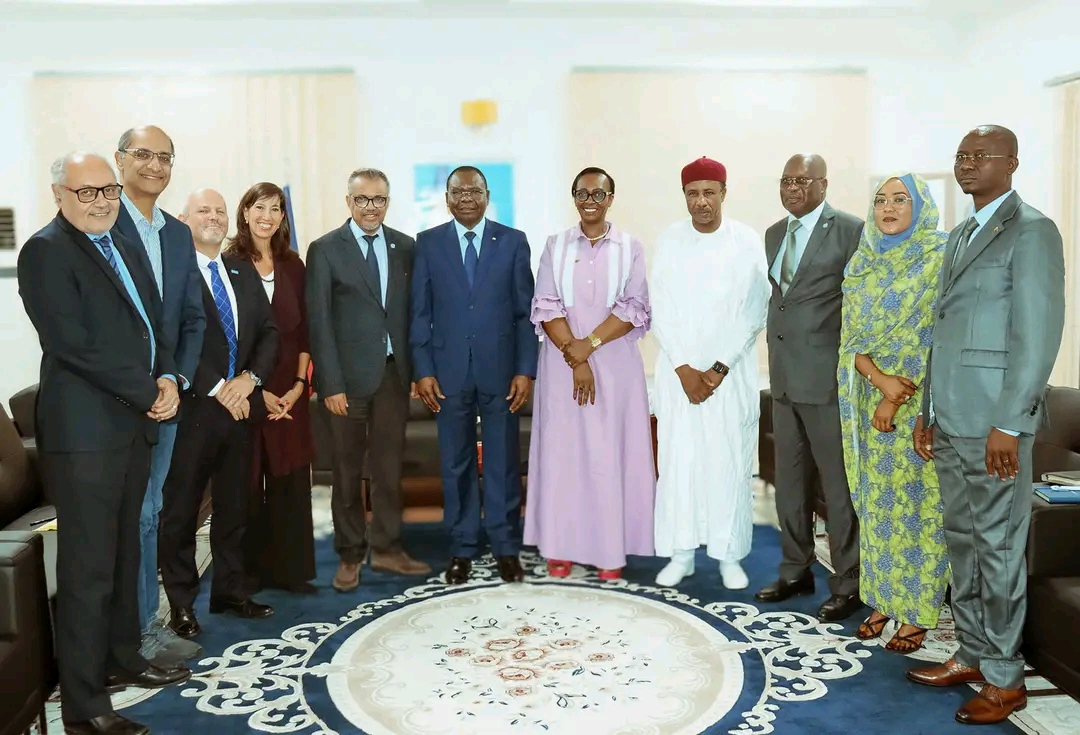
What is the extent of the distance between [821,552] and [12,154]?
19.0 feet

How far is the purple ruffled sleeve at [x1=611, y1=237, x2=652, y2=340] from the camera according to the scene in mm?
4023

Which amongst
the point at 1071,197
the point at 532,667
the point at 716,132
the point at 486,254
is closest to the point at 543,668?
the point at 532,667

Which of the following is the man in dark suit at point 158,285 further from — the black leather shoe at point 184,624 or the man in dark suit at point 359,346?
the man in dark suit at point 359,346

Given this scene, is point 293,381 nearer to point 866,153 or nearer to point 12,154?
point 12,154

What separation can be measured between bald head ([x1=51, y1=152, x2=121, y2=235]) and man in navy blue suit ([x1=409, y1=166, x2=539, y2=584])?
5.22 feet

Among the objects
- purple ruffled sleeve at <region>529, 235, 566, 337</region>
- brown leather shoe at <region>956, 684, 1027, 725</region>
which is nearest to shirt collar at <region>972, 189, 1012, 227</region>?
brown leather shoe at <region>956, 684, 1027, 725</region>

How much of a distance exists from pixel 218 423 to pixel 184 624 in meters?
0.80

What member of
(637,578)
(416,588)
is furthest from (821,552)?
(416,588)

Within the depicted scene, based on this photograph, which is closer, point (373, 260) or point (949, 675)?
point (949, 675)

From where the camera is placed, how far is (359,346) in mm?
4039

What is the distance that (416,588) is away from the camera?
4160 millimetres

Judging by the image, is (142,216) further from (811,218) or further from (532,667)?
(811,218)

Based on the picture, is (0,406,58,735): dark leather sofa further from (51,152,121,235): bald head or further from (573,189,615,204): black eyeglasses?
(573,189,615,204): black eyeglasses

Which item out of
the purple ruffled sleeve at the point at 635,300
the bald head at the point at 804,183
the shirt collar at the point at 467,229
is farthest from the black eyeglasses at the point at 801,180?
the shirt collar at the point at 467,229
